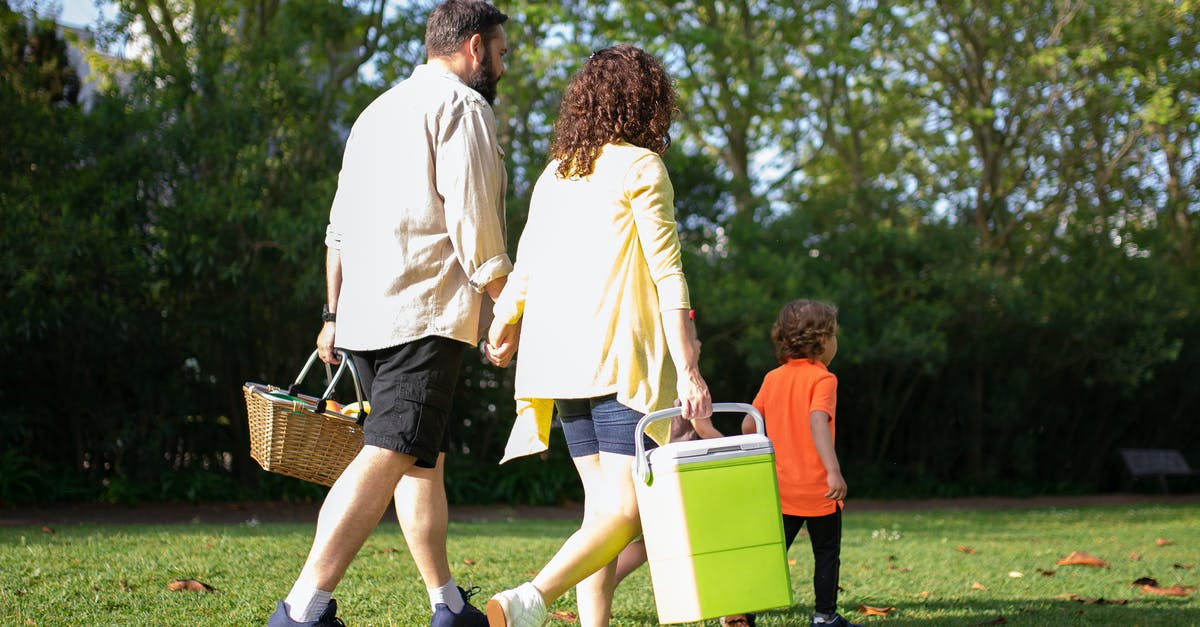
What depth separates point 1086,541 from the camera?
27.8 ft

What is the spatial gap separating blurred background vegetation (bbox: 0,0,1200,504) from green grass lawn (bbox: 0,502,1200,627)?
254 centimetres

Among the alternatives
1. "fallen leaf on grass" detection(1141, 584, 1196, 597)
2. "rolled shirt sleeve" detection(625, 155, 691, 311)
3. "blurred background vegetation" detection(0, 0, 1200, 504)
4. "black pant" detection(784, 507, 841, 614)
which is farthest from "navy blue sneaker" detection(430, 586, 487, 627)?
"blurred background vegetation" detection(0, 0, 1200, 504)

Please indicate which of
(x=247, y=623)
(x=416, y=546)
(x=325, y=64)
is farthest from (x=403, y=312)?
(x=325, y=64)

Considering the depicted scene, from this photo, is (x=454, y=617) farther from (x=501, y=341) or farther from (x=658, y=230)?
(x=658, y=230)

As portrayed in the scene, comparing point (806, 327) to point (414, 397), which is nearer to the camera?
point (414, 397)

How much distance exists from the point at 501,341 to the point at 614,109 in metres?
0.74

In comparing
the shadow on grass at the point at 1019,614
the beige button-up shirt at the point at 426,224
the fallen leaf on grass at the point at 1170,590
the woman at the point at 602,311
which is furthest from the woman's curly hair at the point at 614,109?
the fallen leaf on grass at the point at 1170,590

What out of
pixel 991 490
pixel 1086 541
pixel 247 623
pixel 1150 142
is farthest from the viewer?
pixel 1150 142

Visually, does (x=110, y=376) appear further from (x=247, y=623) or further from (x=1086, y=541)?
(x=1086, y=541)

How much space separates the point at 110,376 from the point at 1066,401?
466 inches

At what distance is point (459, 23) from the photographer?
3.42 m

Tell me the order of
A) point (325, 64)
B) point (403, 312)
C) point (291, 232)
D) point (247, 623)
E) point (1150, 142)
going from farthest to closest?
1. point (1150, 142)
2. point (325, 64)
3. point (291, 232)
4. point (247, 623)
5. point (403, 312)

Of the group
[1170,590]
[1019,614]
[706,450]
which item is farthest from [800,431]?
[1170,590]

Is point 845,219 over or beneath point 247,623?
over
